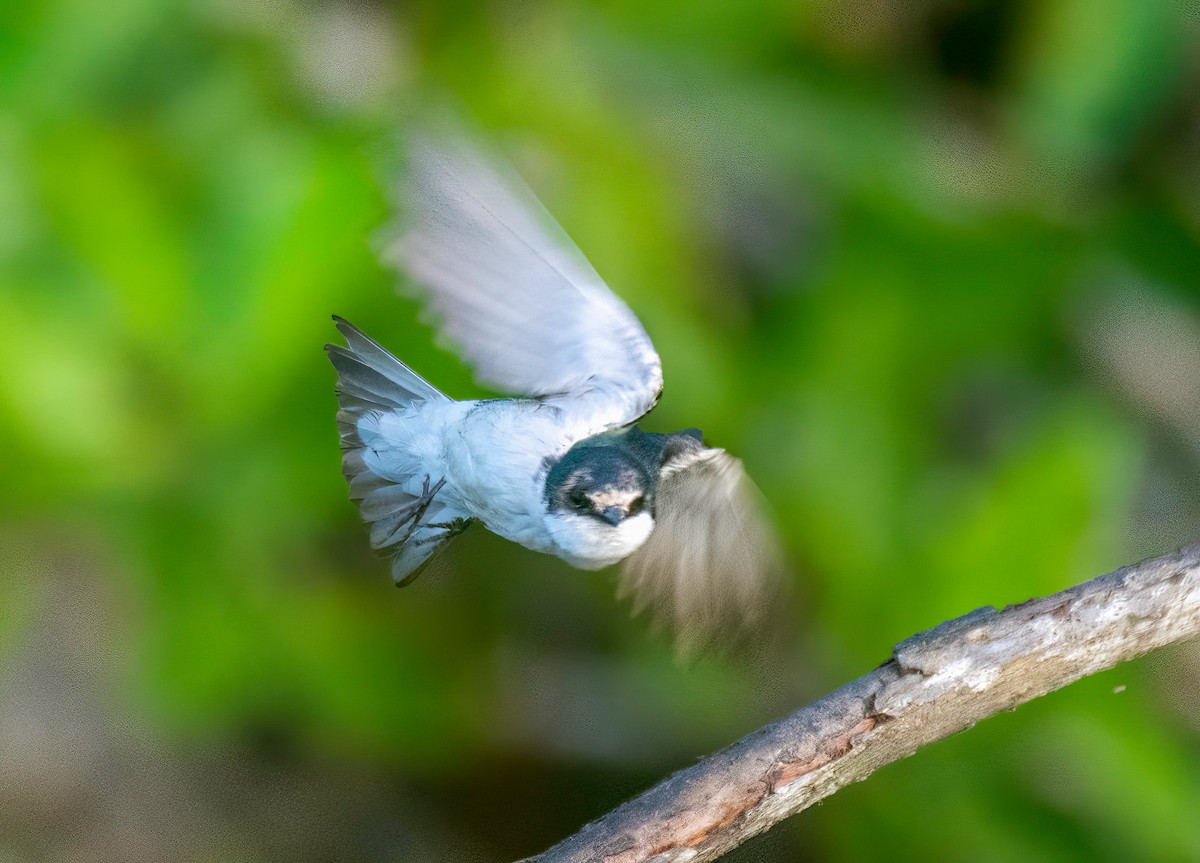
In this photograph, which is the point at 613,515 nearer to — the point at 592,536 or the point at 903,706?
the point at 592,536

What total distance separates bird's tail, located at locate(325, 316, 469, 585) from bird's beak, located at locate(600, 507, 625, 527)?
0.38 meters

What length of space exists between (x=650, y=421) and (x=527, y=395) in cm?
52

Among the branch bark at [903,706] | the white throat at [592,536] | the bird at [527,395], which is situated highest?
the bird at [527,395]

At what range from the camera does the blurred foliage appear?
5.27ft

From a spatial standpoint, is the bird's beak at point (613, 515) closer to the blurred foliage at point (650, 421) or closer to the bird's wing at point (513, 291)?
the bird's wing at point (513, 291)

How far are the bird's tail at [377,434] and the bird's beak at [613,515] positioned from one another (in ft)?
1.25

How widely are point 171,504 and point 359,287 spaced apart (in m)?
0.41

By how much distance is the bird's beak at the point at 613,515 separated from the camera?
1283mm

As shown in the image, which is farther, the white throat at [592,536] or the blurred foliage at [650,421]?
the blurred foliage at [650,421]

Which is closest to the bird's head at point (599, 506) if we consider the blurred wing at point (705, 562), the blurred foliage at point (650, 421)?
the blurred wing at point (705, 562)

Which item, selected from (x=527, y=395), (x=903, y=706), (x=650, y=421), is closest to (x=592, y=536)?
(x=527, y=395)

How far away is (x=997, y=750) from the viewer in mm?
1591

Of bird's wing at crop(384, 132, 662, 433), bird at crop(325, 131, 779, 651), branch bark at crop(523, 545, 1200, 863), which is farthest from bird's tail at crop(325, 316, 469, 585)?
branch bark at crop(523, 545, 1200, 863)

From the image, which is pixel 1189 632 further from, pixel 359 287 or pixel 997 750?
pixel 359 287
